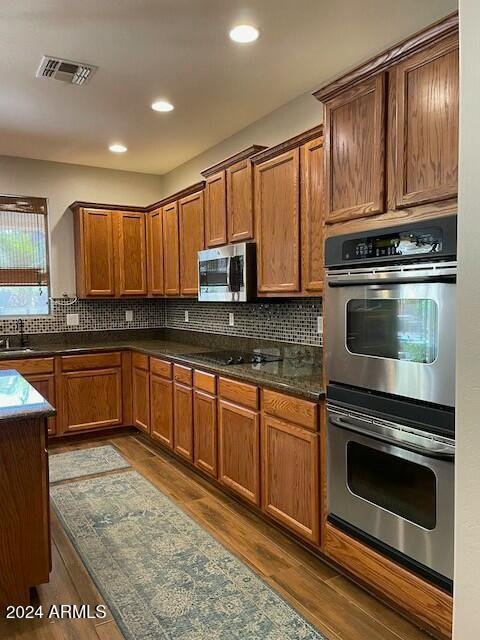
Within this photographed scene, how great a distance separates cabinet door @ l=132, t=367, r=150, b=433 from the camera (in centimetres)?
452

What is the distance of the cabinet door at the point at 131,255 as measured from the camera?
502 centimetres

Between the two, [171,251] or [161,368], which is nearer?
[161,368]

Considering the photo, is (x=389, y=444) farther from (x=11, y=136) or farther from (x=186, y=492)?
(x=11, y=136)

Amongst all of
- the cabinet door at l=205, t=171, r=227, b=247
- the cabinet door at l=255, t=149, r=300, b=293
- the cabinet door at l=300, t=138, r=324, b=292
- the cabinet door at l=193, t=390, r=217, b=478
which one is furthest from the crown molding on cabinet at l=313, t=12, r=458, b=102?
the cabinet door at l=193, t=390, r=217, b=478

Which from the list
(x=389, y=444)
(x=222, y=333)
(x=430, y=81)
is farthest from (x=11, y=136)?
(x=389, y=444)

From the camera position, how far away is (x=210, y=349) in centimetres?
452

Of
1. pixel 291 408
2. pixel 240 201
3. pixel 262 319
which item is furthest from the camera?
pixel 262 319

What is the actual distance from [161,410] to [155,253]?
1.67 m

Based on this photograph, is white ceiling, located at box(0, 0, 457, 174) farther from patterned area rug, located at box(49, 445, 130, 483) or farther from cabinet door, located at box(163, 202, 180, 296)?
patterned area rug, located at box(49, 445, 130, 483)

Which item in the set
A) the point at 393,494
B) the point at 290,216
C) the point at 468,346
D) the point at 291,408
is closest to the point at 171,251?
the point at 290,216

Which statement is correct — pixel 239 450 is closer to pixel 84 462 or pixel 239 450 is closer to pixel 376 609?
pixel 376 609

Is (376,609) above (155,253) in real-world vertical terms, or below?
below

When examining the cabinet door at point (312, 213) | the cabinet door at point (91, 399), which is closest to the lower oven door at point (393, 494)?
the cabinet door at point (312, 213)

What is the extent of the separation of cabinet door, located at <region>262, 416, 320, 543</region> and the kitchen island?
1.19 metres
